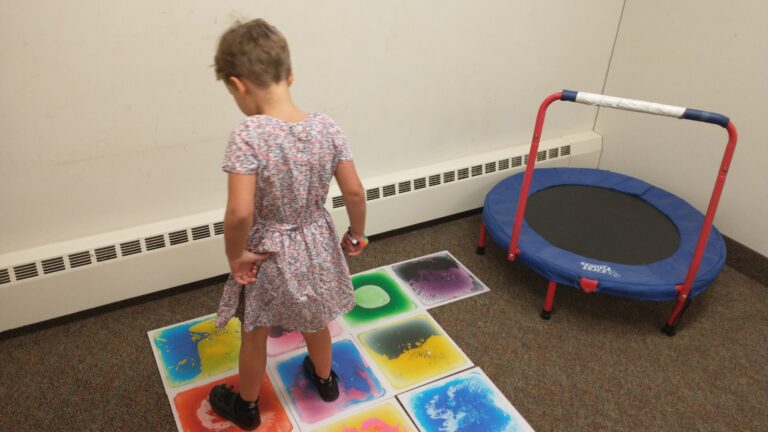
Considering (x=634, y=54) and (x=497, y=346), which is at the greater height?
(x=634, y=54)

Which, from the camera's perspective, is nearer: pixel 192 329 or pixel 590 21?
pixel 192 329

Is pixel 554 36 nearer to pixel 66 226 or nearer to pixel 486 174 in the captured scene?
pixel 486 174

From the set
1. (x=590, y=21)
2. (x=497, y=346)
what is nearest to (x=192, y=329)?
(x=497, y=346)

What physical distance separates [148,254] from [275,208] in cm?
103

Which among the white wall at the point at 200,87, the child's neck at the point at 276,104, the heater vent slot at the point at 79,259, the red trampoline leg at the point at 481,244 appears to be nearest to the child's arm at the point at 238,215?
the child's neck at the point at 276,104

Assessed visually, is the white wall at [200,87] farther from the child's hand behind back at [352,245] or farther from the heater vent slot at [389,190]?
the child's hand behind back at [352,245]

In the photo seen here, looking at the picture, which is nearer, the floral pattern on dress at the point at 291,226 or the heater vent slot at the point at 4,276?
the floral pattern on dress at the point at 291,226

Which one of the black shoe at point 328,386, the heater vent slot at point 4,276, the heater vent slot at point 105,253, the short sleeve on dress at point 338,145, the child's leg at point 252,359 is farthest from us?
the heater vent slot at point 105,253

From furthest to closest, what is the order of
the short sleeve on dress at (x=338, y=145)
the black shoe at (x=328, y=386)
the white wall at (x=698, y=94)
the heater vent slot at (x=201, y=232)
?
the white wall at (x=698, y=94) < the heater vent slot at (x=201, y=232) < the black shoe at (x=328, y=386) < the short sleeve on dress at (x=338, y=145)

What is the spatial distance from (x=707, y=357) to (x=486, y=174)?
1.19 meters

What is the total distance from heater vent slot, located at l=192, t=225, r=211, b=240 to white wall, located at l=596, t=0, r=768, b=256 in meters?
2.05

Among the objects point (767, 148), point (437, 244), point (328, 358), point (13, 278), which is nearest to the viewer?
point (328, 358)

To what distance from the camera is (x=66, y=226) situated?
79.0 inches

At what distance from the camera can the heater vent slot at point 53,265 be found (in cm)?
196
